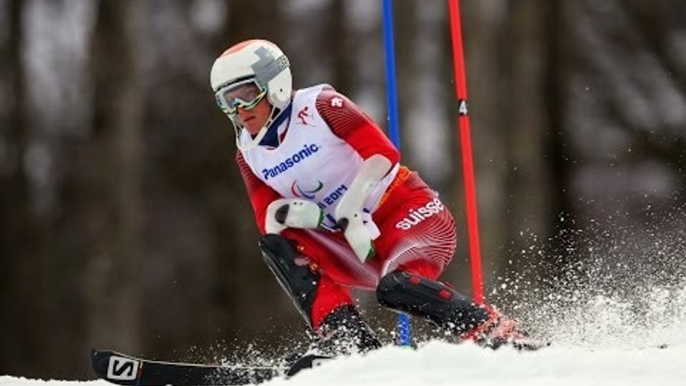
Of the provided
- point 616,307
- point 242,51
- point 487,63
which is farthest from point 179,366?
point 487,63

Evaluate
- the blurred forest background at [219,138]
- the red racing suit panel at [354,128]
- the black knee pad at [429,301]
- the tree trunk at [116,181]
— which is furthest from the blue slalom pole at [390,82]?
the tree trunk at [116,181]

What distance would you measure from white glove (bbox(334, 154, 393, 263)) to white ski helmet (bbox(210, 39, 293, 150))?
390 mm

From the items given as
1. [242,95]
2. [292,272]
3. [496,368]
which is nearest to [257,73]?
[242,95]

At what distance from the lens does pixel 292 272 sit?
214 inches

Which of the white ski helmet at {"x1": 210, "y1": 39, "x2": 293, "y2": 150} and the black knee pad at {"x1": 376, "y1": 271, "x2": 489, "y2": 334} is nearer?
the black knee pad at {"x1": 376, "y1": 271, "x2": 489, "y2": 334}

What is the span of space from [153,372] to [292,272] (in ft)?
1.98

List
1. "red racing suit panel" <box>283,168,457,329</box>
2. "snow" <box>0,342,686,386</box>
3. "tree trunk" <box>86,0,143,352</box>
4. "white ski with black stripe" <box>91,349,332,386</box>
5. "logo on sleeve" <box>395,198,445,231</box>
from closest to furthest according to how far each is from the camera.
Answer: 1. "snow" <box>0,342,686,386</box>
2. "white ski with black stripe" <box>91,349,332,386</box>
3. "red racing suit panel" <box>283,168,457,329</box>
4. "logo on sleeve" <box>395,198,445,231</box>
5. "tree trunk" <box>86,0,143,352</box>

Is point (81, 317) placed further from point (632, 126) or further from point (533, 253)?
point (632, 126)

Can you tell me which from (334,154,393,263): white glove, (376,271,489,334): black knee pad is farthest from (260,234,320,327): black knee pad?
(376,271,489,334): black knee pad

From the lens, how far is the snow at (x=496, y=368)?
4.15 metres

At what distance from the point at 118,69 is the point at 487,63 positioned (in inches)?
182

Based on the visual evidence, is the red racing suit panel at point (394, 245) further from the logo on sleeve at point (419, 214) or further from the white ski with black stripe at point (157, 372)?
the white ski with black stripe at point (157, 372)

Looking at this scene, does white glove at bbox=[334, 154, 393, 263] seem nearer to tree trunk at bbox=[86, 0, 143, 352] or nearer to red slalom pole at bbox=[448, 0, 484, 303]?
red slalom pole at bbox=[448, 0, 484, 303]

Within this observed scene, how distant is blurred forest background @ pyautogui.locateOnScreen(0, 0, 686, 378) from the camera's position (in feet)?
62.0
